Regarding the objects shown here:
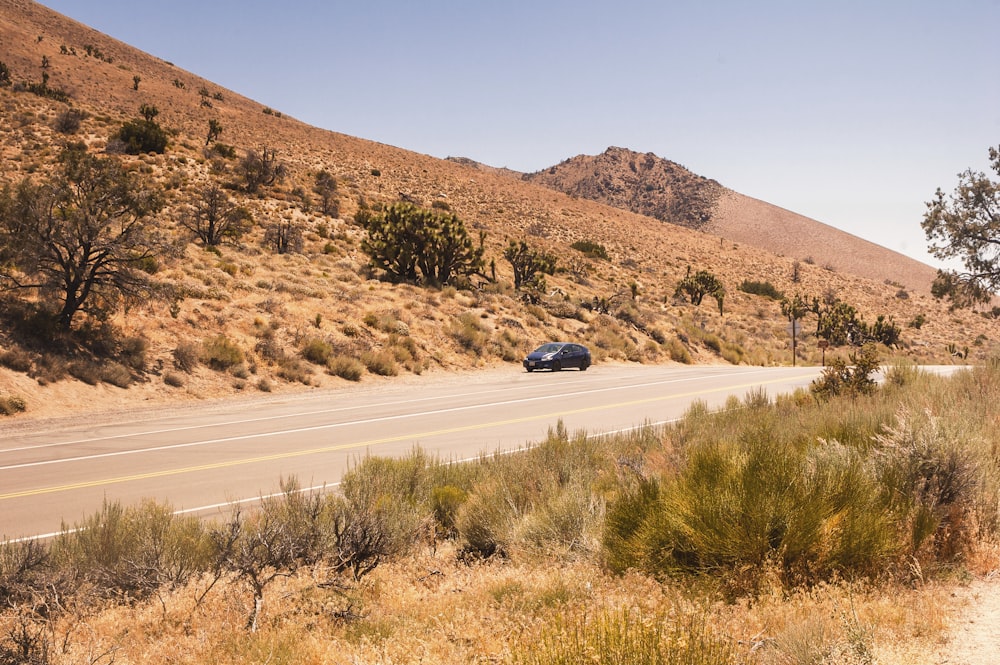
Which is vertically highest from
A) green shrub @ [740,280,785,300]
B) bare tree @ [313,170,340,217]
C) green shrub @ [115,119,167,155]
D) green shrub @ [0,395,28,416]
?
green shrub @ [115,119,167,155]

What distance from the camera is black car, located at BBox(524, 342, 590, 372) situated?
3027cm

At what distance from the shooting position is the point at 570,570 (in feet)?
17.7

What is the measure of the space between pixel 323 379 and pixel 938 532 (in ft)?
70.2

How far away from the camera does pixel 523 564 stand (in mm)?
5789

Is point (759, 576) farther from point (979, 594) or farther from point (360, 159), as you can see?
point (360, 159)

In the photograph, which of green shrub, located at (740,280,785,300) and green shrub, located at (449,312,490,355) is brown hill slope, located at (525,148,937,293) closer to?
green shrub, located at (740,280,785,300)

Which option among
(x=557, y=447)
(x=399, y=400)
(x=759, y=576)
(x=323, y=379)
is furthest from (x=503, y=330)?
(x=759, y=576)

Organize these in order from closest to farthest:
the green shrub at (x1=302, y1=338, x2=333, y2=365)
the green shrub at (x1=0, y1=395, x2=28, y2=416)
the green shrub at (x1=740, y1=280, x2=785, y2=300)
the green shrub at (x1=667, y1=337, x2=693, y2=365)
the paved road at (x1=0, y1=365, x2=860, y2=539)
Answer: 1. the paved road at (x1=0, y1=365, x2=860, y2=539)
2. the green shrub at (x1=0, y1=395, x2=28, y2=416)
3. the green shrub at (x1=302, y1=338, x2=333, y2=365)
4. the green shrub at (x1=667, y1=337, x2=693, y2=365)
5. the green shrub at (x1=740, y1=280, x2=785, y2=300)

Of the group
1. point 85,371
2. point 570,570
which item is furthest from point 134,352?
point 570,570

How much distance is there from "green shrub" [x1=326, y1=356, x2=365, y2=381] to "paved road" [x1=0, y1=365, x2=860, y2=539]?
150 cm

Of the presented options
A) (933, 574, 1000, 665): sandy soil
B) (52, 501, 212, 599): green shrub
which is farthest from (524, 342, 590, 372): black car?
(933, 574, 1000, 665): sandy soil

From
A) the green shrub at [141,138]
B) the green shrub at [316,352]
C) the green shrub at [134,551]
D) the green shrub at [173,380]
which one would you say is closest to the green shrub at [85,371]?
the green shrub at [173,380]

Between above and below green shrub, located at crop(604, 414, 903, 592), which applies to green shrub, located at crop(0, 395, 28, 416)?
below

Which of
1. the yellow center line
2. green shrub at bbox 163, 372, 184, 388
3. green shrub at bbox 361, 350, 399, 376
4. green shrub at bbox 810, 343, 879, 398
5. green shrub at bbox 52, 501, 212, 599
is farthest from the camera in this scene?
green shrub at bbox 361, 350, 399, 376
